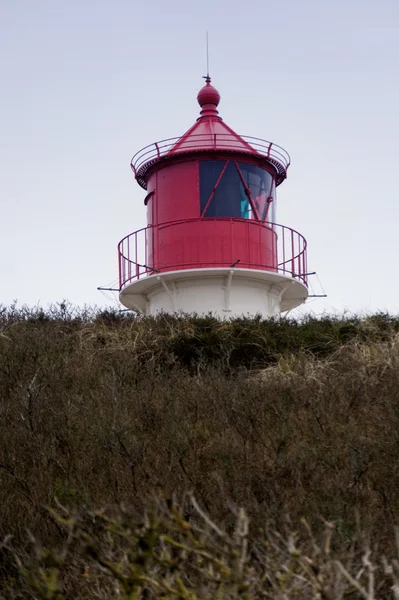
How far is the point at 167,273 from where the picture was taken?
44.6 ft

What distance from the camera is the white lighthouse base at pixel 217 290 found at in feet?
44.8

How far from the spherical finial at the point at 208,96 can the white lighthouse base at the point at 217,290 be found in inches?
144

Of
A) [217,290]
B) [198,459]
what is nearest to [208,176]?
[217,290]

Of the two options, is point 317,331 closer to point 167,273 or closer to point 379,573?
point 167,273

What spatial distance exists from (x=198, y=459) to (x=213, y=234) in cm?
758

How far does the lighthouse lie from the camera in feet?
44.3

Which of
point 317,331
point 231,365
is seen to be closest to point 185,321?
point 231,365

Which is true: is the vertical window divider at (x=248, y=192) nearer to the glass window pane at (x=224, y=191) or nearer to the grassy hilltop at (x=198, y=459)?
the glass window pane at (x=224, y=191)

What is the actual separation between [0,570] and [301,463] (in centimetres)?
225

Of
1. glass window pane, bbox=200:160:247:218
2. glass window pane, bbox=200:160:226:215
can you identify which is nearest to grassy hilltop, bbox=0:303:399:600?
glass window pane, bbox=200:160:247:218

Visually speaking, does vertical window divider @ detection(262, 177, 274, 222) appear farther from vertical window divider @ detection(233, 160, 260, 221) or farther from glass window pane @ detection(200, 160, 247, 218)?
glass window pane @ detection(200, 160, 247, 218)

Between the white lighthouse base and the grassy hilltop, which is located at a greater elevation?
the white lighthouse base

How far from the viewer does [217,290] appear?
13.8 m

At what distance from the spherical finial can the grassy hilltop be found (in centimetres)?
506
